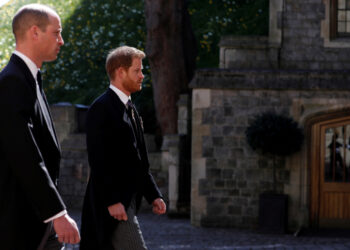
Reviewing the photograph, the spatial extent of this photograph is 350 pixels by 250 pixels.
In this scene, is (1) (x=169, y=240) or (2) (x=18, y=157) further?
(1) (x=169, y=240)

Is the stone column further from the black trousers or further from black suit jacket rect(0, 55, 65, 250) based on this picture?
black suit jacket rect(0, 55, 65, 250)

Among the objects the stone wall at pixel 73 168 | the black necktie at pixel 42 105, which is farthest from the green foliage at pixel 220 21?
the black necktie at pixel 42 105

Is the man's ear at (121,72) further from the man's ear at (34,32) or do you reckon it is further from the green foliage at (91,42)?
the green foliage at (91,42)

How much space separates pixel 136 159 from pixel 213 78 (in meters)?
8.32

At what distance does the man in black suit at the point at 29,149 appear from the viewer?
3273 mm

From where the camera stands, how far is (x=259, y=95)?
42.1ft

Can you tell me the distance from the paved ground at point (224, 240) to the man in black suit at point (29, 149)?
6.57m

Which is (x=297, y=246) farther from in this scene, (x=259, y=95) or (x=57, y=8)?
(x=57, y=8)

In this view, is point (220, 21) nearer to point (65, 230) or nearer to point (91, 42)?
point (91, 42)

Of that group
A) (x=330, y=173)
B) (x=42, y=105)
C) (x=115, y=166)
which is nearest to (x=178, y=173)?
(x=330, y=173)

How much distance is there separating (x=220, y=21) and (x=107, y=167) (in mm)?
17611

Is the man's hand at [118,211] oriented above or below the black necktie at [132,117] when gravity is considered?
below

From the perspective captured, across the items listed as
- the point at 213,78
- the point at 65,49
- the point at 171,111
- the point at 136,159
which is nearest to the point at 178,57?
the point at 171,111

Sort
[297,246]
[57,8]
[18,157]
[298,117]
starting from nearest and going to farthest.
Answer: [18,157], [297,246], [298,117], [57,8]
